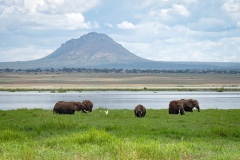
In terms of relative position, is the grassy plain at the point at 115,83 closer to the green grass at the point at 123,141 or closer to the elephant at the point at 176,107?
the elephant at the point at 176,107

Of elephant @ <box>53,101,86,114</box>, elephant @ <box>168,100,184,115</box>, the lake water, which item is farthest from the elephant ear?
the lake water

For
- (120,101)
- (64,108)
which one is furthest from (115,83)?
(64,108)

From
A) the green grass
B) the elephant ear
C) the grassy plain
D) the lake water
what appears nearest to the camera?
the green grass

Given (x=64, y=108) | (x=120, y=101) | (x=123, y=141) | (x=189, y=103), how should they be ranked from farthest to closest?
1. (x=120, y=101)
2. (x=189, y=103)
3. (x=64, y=108)
4. (x=123, y=141)

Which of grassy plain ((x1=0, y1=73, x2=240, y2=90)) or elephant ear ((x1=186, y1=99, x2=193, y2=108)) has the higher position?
elephant ear ((x1=186, y1=99, x2=193, y2=108))

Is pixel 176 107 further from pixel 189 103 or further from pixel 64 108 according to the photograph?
pixel 64 108

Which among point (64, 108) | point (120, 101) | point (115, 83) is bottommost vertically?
point (120, 101)

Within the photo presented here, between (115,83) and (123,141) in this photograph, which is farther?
(115,83)

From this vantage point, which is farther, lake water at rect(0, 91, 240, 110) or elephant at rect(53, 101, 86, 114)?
lake water at rect(0, 91, 240, 110)

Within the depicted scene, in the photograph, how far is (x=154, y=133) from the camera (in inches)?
742

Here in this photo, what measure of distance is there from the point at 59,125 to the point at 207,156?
8306mm

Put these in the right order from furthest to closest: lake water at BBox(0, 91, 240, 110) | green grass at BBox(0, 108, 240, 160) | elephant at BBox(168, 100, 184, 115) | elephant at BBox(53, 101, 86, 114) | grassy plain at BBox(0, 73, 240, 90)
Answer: grassy plain at BBox(0, 73, 240, 90), lake water at BBox(0, 91, 240, 110), elephant at BBox(168, 100, 184, 115), elephant at BBox(53, 101, 86, 114), green grass at BBox(0, 108, 240, 160)

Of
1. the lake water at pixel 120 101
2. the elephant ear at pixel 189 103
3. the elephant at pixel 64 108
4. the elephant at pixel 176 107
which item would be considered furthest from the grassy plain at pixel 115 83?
the elephant at pixel 64 108

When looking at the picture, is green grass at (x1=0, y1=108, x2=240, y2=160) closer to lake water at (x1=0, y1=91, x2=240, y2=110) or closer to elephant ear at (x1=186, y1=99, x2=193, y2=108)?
elephant ear at (x1=186, y1=99, x2=193, y2=108)
